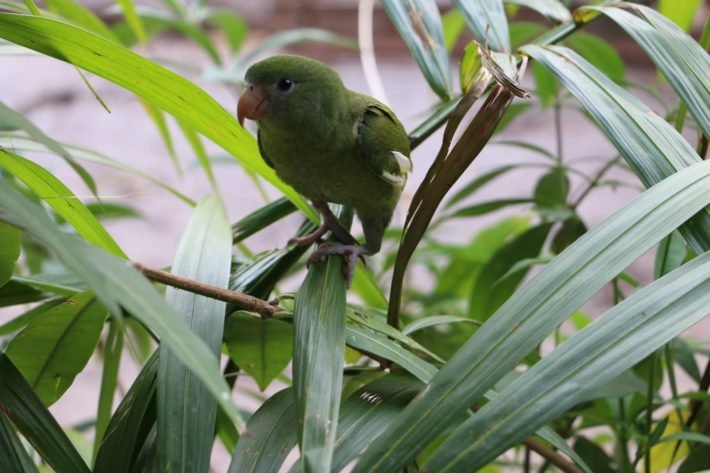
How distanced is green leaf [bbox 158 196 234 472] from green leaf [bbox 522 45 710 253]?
393 millimetres

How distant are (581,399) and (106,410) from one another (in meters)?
0.61

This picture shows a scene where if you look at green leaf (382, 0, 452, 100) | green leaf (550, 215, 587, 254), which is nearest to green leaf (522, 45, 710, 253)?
green leaf (382, 0, 452, 100)

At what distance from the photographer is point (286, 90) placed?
38.5 inches

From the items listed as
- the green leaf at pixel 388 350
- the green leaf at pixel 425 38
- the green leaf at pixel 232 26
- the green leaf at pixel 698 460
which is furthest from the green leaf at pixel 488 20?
the green leaf at pixel 232 26

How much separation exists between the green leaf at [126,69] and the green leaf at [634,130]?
0.35 metres

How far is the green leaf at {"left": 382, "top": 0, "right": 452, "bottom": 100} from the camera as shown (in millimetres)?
911

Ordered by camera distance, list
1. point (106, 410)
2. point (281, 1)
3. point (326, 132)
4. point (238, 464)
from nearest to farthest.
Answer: point (238, 464)
point (106, 410)
point (326, 132)
point (281, 1)

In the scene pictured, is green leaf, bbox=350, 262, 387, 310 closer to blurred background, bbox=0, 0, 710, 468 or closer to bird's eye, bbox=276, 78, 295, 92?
bird's eye, bbox=276, 78, 295, 92

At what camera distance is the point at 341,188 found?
3.25ft

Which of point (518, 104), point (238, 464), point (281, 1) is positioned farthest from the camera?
point (281, 1)

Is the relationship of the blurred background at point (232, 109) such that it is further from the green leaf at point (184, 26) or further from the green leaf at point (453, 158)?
the green leaf at point (453, 158)

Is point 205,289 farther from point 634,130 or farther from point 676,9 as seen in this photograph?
point 676,9

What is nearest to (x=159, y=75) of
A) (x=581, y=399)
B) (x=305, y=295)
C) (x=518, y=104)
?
(x=305, y=295)

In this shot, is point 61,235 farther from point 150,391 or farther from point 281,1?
point 281,1
